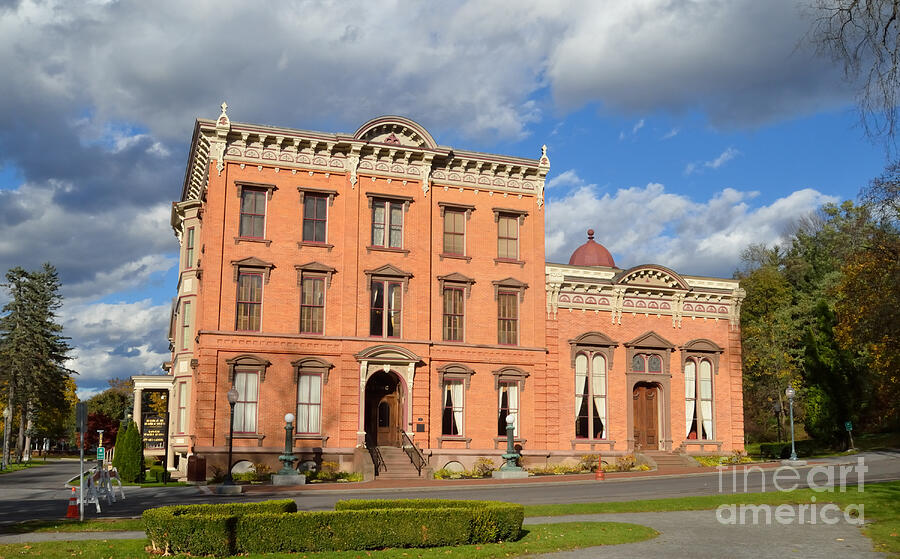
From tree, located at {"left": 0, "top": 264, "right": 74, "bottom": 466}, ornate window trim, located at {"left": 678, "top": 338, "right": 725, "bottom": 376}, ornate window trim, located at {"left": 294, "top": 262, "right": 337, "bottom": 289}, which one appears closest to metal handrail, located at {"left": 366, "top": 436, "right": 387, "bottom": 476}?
ornate window trim, located at {"left": 294, "top": 262, "right": 337, "bottom": 289}

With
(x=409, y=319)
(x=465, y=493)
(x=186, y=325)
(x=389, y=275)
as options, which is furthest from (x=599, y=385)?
(x=186, y=325)

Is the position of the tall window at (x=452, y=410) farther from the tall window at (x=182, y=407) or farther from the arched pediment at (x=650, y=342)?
the tall window at (x=182, y=407)

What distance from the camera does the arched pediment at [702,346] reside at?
40.6 m

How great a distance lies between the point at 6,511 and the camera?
21719mm

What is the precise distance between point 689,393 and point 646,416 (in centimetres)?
260

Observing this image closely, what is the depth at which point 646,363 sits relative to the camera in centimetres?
4003

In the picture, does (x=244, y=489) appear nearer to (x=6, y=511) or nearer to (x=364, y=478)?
(x=364, y=478)

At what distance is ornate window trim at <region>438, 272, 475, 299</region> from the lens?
36.8 m

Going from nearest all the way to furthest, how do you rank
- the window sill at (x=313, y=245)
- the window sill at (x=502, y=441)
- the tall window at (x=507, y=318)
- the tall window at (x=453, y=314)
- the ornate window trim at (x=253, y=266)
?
the ornate window trim at (x=253, y=266) < the window sill at (x=313, y=245) < the window sill at (x=502, y=441) < the tall window at (x=453, y=314) < the tall window at (x=507, y=318)

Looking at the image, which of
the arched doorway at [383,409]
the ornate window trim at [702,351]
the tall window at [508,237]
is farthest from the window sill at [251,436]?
the ornate window trim at [702,351]

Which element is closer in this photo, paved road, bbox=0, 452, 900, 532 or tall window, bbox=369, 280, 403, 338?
paved road, bbox=0, 452, 900, 532

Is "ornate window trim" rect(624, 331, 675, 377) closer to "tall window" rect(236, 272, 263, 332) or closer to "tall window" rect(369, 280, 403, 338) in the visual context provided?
"tall window" rect(369, 280, 403, 338)

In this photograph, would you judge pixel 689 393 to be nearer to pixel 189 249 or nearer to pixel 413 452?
pixel 413 452

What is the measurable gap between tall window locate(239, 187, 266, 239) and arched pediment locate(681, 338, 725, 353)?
69.0ft
